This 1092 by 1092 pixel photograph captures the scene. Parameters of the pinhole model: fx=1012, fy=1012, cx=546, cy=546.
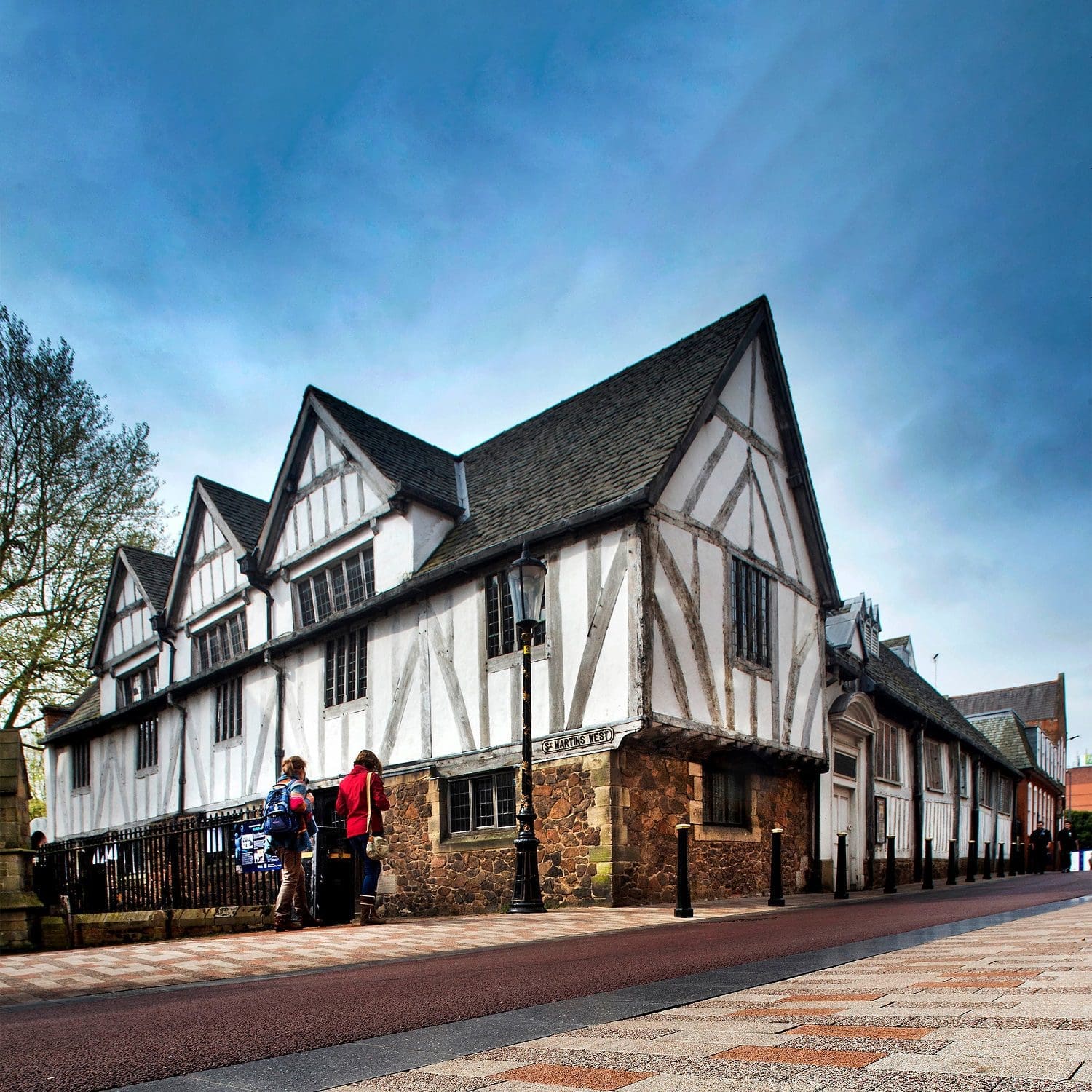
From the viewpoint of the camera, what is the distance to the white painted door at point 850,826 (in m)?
19.0

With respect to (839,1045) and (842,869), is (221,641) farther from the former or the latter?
(839,1045)

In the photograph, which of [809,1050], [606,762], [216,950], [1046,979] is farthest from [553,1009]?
[606,762]

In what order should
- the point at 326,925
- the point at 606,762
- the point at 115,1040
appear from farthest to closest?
1. the point at 606,762
2. the point at 326,925
3. the point at 115,1040

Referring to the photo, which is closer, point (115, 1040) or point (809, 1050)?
point (809, 1050)

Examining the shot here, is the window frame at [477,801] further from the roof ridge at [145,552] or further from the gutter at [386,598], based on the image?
the roof ridge at [145,552]

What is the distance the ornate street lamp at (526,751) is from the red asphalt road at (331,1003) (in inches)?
124

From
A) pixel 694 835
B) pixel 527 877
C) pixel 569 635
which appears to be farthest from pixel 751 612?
pixel 527 877

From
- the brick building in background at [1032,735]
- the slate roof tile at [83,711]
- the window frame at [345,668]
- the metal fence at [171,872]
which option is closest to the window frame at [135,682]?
the slate roof tile at [83,711]

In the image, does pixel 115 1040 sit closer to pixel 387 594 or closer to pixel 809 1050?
pixel 809 1050

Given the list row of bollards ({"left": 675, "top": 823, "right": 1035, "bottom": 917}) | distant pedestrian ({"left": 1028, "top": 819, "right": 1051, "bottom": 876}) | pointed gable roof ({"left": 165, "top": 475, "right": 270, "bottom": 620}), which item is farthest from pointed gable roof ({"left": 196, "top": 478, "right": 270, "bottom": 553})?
distant pedestrian ({"left": 1028, "top": 819, "right": 1051, "bottom": 876})

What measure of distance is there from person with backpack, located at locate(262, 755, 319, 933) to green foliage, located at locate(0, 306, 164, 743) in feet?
67.7

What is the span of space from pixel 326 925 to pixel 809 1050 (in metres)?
8.58

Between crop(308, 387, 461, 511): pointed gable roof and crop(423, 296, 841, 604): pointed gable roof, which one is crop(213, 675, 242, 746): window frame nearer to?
crop(308, 387, 461, 511): pointed gable roof

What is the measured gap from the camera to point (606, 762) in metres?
12.8
